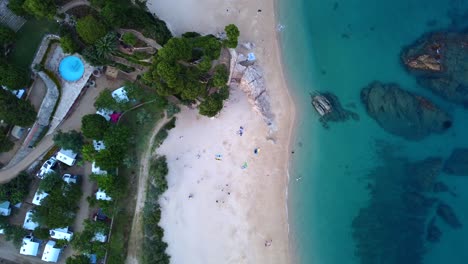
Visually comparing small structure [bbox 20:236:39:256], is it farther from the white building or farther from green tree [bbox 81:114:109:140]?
green tree [bbox 81:114:109:140]

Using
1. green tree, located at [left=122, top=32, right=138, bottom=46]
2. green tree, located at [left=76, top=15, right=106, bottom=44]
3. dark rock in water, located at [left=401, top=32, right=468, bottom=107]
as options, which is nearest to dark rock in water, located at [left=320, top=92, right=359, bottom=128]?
dark rock in water, located at [left=401, top=32, right=468, bottom=107]

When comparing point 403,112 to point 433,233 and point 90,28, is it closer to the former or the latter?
point 433,233

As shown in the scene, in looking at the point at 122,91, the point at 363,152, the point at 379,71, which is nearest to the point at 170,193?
the point at 122,91

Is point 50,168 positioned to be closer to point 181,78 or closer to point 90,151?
point 90,151

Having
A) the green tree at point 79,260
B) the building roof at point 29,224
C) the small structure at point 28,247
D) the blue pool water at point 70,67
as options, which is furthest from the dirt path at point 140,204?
the blue pool water at point 70,67


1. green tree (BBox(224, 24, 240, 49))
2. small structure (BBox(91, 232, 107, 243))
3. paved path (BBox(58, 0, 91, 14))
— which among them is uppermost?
paved path (BBox(58, 0, 91, 14))

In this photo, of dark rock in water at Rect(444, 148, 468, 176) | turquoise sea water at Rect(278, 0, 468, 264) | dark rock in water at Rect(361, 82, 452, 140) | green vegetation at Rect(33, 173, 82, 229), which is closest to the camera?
green vegetation at Rect(33, 173, 82, 229)
